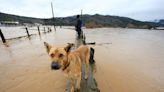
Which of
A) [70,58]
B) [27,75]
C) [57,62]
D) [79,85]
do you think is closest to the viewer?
[57,62]

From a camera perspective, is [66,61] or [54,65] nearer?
[54,65]

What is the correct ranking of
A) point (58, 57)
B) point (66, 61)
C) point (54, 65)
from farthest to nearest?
point (66, 61)
point (58, 57)
point (54, 65)

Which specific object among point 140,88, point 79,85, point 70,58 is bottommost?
point 140,88

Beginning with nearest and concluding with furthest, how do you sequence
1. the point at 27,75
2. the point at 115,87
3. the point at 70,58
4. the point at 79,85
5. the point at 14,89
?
the point at 70,58 < the point at 79,85 < the point at 14,89 < the point at 115,87 < the point at 27,75

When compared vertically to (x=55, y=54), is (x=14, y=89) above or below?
below

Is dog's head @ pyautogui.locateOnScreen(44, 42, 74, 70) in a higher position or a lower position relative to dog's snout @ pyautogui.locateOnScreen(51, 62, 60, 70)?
higher

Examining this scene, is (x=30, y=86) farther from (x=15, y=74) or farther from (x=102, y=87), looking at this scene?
(x=102, y=87)

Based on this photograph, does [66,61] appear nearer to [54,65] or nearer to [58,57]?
[58,57]

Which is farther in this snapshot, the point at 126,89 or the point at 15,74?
the point at 15,74

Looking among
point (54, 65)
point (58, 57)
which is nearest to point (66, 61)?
point (58, 57)

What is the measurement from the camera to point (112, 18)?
105 meters

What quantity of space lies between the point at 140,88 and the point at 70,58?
11.6 feet

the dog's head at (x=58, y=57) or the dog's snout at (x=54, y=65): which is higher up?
the dog's head at (x=58, y=57)

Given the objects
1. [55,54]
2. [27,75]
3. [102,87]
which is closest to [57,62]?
[55,54]
